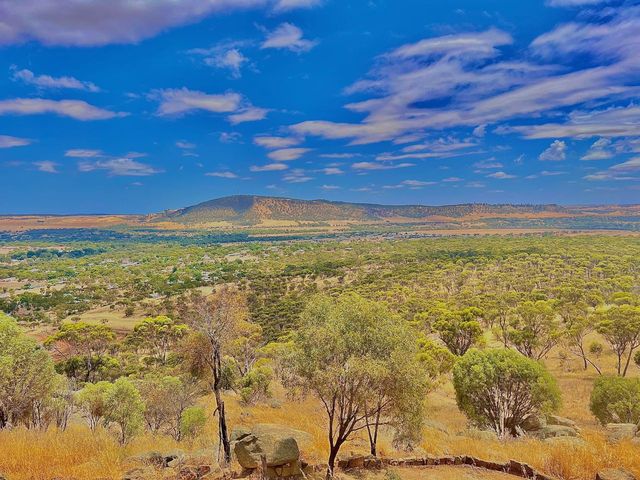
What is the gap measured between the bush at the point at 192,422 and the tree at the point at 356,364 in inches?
523

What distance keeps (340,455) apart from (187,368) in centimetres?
617

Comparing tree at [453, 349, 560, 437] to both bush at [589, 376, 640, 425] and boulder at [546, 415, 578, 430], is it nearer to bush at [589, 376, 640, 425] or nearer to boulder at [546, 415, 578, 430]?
boulder at [546, 415, 578, 430]

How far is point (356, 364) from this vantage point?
10.9 meters

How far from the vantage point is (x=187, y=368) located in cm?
1466

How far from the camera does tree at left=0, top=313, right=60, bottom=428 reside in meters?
15.9

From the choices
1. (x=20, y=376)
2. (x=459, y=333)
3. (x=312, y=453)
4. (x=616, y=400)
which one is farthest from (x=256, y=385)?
(x=616, y=400)

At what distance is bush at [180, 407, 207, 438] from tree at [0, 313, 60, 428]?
7391mm

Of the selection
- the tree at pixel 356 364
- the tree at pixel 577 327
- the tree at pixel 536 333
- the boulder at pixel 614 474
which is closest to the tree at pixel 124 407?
the tree at pixel 356 364

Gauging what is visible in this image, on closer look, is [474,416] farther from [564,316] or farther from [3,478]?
[564,316]

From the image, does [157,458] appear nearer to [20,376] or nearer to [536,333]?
[20,376]

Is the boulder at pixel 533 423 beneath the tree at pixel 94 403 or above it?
beneath

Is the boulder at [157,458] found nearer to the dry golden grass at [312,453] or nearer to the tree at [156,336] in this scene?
the dry golden grass at [312,453]

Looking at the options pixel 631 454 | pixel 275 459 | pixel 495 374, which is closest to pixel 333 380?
pixel 275 459

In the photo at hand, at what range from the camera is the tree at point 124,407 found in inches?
856
